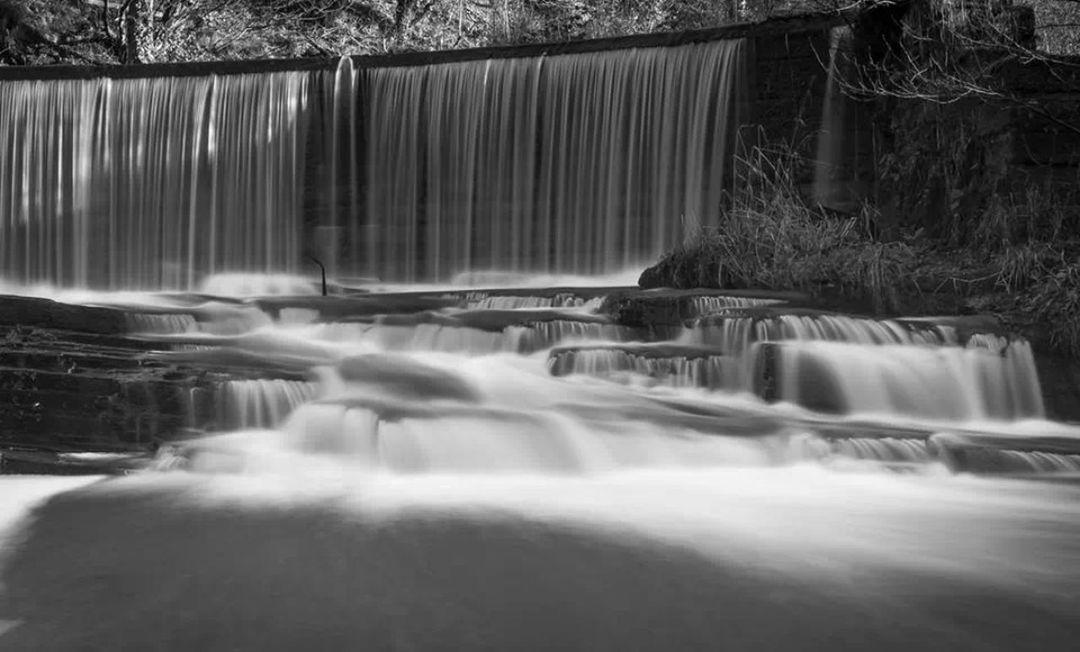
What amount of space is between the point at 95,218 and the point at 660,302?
834 centimetres

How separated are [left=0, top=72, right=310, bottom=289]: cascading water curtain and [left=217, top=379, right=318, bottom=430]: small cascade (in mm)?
6470

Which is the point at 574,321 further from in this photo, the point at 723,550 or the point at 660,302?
the point at 723,550

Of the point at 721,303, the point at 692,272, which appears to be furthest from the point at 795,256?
the point at 721,303

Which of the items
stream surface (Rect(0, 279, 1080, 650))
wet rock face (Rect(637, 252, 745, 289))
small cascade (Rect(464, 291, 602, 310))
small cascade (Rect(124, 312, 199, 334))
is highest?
wet rock face (Rect(637, 252, 745, 289))

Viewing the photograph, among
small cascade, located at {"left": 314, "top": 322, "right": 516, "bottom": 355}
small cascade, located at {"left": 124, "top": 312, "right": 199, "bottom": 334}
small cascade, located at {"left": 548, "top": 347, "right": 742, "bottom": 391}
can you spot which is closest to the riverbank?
small cascade, located at {"left": 548, "top": 347, "right": 742, "bottom": 391}

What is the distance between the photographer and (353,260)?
1270 centimetres

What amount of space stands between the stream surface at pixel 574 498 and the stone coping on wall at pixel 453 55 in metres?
4.19

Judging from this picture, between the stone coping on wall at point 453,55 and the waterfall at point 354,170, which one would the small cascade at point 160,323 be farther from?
the stone coping on wall at point 453,55

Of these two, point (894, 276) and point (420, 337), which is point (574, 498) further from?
point (894, 276)

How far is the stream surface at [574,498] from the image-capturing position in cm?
374

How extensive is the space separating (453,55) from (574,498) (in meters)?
8.24

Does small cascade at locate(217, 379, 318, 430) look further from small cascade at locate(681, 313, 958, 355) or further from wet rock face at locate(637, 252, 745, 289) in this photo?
wet rock face at locate(637, 252, 745, 289)

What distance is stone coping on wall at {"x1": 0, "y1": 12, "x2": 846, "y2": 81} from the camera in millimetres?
11023

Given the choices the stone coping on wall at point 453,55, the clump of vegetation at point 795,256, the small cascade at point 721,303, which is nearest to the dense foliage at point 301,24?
the stone coping on wall at point 453,55
